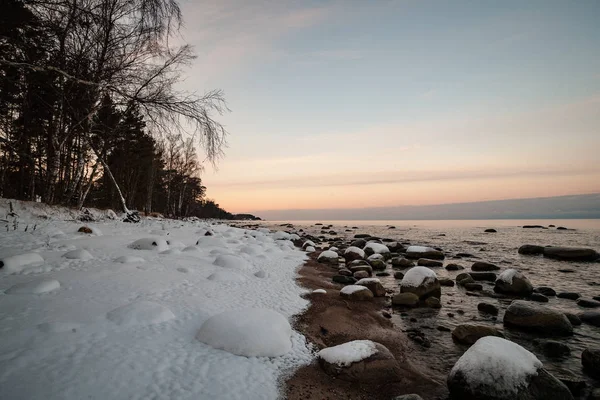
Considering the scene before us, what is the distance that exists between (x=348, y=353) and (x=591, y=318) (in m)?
6.06

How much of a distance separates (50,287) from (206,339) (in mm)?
2803

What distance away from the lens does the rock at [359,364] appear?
3516 mm

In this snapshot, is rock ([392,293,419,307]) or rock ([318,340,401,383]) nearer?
rock ([318,340,401,383])

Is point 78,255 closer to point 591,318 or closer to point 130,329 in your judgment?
point 130,329

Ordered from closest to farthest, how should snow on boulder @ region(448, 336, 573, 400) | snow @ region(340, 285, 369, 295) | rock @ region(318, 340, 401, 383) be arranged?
snow on boulder @ region(448, 336, 573, 400) < rock @ region(318, 340, 401, 383) < snow @ region(340, 285, 369, 295)

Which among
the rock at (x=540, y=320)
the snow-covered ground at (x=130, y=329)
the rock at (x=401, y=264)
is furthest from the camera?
the rock at (x=401, y=264)

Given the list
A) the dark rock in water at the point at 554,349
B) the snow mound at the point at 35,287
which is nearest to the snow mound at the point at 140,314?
the snow mound at the point at 35,287

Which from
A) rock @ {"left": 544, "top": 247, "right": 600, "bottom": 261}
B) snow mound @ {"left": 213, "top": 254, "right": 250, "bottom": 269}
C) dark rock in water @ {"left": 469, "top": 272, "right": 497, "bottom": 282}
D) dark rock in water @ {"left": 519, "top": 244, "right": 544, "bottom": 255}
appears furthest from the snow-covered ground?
dark rock in water @ {"left": 519, "top": 244, "right": 544, "bottom": 255}

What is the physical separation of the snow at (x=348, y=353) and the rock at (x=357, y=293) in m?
3.05

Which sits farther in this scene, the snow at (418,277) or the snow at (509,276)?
the snow at (509,276)

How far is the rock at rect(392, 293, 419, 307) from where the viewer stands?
684 centimetres

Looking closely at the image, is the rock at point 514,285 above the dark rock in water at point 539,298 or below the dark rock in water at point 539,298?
above

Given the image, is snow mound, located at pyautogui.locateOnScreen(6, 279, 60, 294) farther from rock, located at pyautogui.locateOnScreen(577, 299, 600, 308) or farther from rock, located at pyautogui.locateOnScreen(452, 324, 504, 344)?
rock, located at pyautogui.locateOnScreen(577, 299, 600, 308)

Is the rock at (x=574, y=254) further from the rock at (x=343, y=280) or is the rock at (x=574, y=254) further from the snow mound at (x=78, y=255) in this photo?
the snow mound at (x=78, y=255)
